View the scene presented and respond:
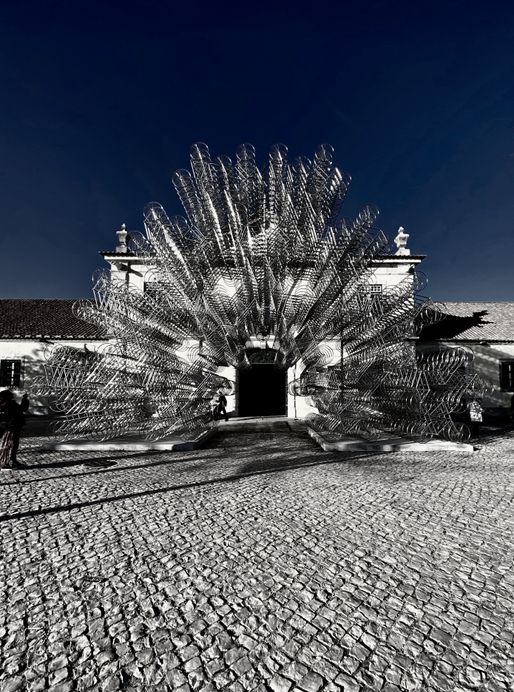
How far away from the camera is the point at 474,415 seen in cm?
1111

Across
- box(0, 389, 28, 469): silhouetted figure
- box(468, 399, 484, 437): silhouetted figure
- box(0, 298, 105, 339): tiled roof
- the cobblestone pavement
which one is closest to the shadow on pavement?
the cobblestone pavement

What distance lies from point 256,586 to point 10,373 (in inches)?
844

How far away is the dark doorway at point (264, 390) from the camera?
18.6 metres

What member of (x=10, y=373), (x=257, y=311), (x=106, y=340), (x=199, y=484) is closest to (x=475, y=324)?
(x=257, y=311)

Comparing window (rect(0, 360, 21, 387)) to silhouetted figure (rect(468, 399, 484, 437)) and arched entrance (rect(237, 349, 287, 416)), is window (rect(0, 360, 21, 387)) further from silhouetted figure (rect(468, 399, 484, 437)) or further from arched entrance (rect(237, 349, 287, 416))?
silhouetted figure (rect(468, 399, 484, 437))

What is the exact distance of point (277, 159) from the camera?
945cm

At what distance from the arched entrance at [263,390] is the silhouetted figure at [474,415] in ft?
27.9

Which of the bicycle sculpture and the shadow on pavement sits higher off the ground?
the bicycle sculpture

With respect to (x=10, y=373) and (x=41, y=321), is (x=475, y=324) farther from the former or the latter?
(x=10, y=373)

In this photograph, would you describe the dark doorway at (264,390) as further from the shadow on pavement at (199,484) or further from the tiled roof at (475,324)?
the shadow on pavement at (199,484)

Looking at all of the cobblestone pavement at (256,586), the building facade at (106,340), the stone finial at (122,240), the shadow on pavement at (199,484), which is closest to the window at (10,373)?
the building facade at (106,340)

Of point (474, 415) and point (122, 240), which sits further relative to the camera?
point (122, 240)

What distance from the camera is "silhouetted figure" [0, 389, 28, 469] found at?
6.94 meters

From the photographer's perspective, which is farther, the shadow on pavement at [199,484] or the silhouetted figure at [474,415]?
the silhouetted figure at [474,415]
